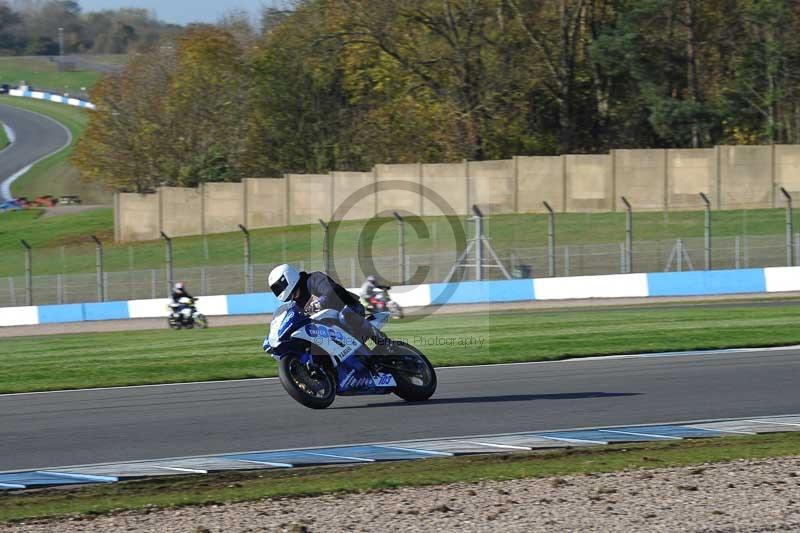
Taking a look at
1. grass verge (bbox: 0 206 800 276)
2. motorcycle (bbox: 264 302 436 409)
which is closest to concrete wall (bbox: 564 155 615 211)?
grass verge (bbox: 0 206 800 276)

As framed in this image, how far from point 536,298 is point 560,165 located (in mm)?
15413

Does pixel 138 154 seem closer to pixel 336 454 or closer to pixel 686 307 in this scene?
pixel 686 307

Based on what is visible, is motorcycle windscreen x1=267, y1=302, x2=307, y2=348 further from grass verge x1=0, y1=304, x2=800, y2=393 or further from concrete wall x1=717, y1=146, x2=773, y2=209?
concrete wall x1=717, y1=146, x2=773, y2=209

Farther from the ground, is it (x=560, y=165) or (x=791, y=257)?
(x=560, y=165)

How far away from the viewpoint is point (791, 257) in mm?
32312

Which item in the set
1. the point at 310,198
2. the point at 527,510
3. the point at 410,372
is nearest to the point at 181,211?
the point at 310,198

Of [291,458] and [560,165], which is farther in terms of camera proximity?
[560,165]

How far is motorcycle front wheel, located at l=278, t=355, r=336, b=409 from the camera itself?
11609 mm

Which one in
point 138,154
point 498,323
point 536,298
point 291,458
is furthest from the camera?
point 138,154

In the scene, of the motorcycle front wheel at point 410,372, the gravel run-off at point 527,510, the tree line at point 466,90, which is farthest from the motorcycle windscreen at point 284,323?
the tree line at point 466,90

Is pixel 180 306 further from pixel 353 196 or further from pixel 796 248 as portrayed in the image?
pixel 353 196

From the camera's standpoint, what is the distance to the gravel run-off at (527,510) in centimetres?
743

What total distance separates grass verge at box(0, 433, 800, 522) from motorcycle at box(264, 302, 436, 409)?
244cm

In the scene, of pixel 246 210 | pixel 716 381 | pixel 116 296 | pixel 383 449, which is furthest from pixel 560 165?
pixel 383 449
